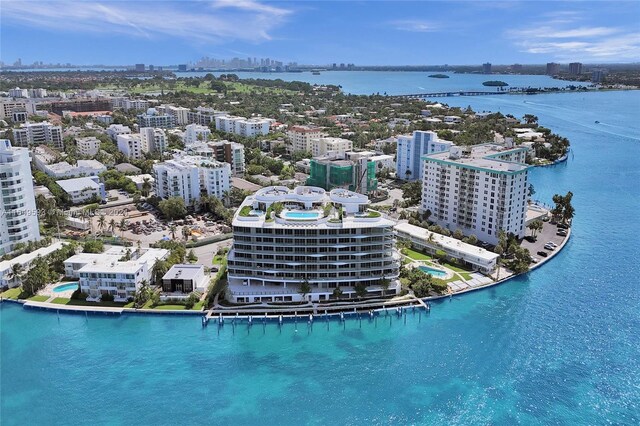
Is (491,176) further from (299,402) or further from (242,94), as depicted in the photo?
(242,94)

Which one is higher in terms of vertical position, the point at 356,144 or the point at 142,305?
the point at 356,144

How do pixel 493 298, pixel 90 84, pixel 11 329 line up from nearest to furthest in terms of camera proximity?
pixel 11 329 < pixel 493 298 < pixel 90 84

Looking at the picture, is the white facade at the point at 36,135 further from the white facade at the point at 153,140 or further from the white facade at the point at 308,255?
the white facade at the point at 308,255

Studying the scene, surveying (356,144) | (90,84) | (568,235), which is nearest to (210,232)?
(568,235)

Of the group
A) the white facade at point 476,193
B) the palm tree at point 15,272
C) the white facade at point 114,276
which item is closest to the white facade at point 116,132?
the palm tree at point 15,272

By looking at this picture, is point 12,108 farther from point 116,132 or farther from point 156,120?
point 116,132

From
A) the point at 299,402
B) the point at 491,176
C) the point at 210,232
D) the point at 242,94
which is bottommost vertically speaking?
the point at 299,402

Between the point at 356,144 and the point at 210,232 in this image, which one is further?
the point at 356,144

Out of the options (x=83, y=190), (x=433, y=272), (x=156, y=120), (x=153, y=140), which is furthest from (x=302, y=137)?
(x=433, y=272)
